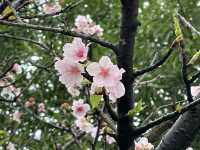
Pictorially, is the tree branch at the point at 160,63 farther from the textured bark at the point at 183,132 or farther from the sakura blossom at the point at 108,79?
the textured bark at the point at 183,132

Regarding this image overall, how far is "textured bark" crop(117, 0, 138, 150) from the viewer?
1.08m

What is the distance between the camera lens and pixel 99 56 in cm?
302

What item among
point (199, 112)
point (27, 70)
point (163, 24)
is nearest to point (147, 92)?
point (163, 24)

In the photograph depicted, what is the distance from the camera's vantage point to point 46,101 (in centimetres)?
408

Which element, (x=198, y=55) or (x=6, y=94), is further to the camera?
(x=6, y=94)

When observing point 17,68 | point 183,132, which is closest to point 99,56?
point 17,68

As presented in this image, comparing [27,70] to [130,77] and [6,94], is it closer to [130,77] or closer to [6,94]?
[6,94]

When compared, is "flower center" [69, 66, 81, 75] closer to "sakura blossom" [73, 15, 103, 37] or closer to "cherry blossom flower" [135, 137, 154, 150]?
"cherry blossom flower" [135, 137, 154, 150]

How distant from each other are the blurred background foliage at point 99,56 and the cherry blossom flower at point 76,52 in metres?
1.35

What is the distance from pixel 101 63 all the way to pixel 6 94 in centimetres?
236

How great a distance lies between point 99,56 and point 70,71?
1845 mm

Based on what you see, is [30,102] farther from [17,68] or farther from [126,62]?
[126,62]

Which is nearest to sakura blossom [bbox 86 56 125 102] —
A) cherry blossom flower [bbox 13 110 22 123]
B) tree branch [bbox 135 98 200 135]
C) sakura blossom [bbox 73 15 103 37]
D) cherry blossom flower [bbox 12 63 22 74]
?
tree branch [bbox 135 98 200 135]

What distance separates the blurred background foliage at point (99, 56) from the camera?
9.87 ft
